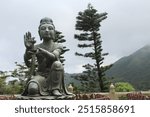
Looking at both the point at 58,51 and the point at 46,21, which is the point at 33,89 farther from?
the point at 46,21

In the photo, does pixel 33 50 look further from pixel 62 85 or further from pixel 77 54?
pixel 77 54

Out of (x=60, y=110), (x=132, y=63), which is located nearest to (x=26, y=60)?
(x=60, y=110)

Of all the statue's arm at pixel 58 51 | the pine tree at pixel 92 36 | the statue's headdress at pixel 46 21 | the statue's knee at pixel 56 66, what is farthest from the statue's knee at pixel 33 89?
the pine tree at pixel 92 36

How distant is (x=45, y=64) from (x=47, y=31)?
564 mm

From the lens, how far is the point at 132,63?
8662 centimetres

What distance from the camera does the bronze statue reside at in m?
7.16

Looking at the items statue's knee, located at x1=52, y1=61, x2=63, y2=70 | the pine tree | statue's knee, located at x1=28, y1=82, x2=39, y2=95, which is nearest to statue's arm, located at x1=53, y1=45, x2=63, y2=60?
statue's knee, located at x1=52, y1=61, x2=63, y2=70

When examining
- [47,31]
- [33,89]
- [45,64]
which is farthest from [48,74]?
[47,31]

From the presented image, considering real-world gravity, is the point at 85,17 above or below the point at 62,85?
above

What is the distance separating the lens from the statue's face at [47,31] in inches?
290

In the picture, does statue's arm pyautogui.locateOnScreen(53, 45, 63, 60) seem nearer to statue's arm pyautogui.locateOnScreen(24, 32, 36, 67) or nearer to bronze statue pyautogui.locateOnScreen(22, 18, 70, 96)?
bronze statue pyautogui.locateOnScreen(22, 18, 70, 96)

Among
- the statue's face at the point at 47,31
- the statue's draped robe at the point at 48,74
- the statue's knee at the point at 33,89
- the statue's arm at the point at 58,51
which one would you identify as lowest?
the statue's knee at the point at 33,89

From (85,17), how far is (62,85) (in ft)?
50.9

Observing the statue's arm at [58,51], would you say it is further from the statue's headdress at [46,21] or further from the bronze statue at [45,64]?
the statue's headdress at [46,21]
